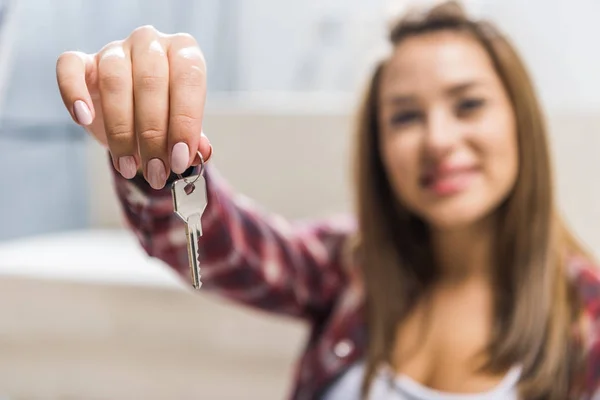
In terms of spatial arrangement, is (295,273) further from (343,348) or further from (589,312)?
(589,312)

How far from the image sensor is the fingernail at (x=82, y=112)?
236mm

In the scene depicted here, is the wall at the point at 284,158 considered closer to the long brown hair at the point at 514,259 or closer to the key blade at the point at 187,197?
the long brown hair at the point at 514,259

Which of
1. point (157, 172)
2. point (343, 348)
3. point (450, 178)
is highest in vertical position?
point (157, 172)

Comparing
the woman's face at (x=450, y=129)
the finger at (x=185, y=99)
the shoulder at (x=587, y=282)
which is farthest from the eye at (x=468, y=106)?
the finger at (x=185, y=99)

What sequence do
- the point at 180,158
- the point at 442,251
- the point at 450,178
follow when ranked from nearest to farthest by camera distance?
the point at 180,158
the point at 450,178
the point at 442,251

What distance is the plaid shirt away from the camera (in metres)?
→ 0.55

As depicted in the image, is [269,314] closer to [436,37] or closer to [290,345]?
[290,345]

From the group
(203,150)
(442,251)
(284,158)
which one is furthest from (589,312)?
(284,158)

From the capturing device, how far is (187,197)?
0.23 metres

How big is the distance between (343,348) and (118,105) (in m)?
0.45

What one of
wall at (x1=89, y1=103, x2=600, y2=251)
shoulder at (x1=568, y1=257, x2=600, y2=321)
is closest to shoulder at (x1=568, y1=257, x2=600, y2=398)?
shoulder at (x1=568, y1=257, x2=600, y2=321)

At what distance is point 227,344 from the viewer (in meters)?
0.80

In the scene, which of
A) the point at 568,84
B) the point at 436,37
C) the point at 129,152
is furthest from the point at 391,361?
the point at 568,84

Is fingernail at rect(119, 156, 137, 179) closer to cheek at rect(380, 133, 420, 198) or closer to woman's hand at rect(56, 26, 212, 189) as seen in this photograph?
woman's hand at rect(56, 26, 212, 189)
